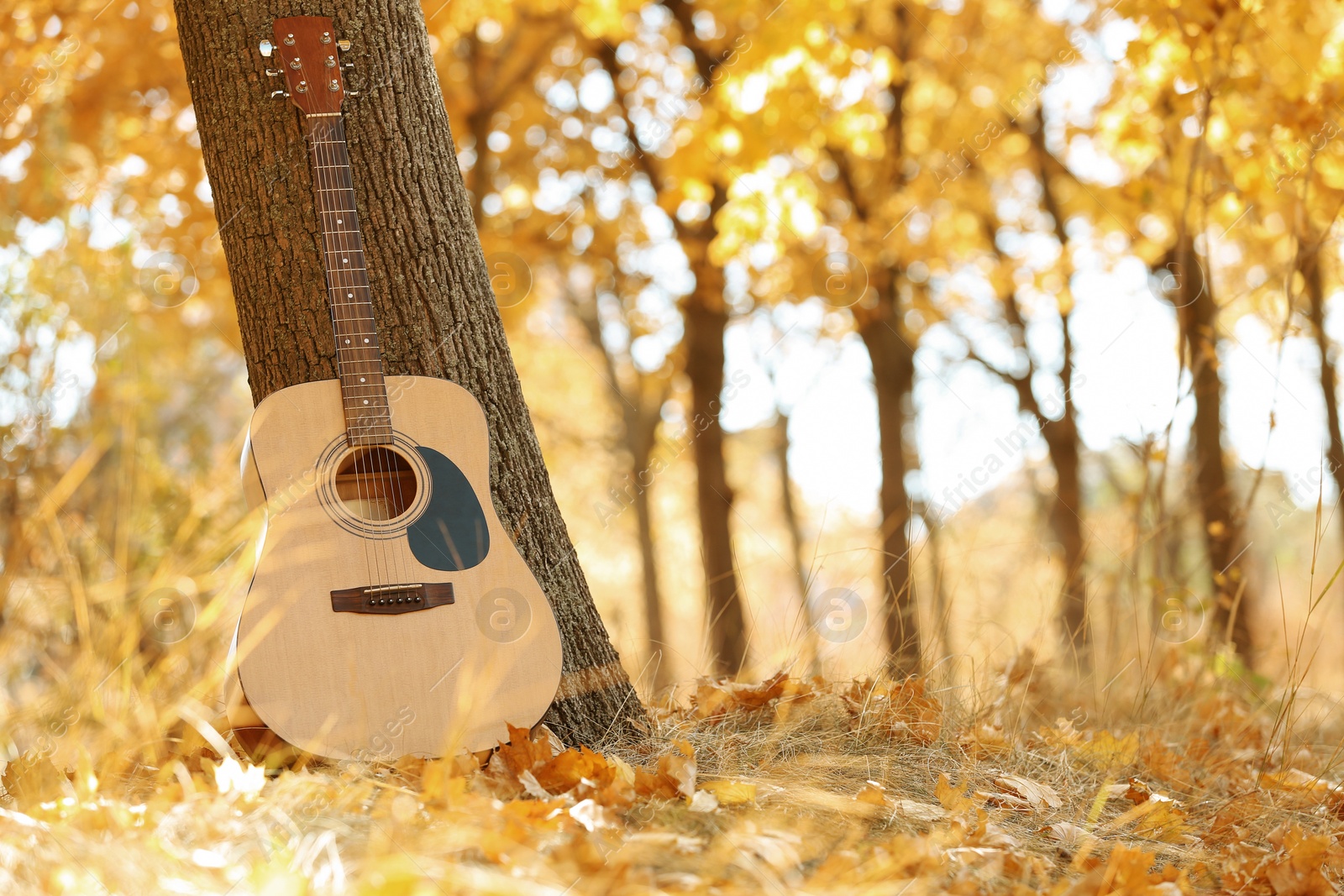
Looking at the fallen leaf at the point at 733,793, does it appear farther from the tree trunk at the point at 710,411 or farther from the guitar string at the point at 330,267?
the tree trunk at the point at 710,411

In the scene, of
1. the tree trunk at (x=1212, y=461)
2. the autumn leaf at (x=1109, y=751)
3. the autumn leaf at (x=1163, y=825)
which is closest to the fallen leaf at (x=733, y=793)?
the autumn leaf at (x=1163, y=825)

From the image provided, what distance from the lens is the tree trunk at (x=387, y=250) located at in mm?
2293

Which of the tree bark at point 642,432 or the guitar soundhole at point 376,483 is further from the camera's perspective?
the tree bark at point 642,432

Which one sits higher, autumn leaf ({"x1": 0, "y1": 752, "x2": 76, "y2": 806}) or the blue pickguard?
the blue pickguard

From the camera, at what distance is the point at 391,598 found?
82.6 inches

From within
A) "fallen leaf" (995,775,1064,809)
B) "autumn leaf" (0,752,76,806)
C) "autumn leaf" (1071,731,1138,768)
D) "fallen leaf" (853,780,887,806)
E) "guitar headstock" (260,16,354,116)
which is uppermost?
"guitar headstock" (260,16,354,116)

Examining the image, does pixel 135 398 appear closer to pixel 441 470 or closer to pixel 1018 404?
pixel 441 470

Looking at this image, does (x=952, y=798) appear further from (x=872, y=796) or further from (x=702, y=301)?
(x=702, y=301)

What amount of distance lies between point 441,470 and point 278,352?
0.48m

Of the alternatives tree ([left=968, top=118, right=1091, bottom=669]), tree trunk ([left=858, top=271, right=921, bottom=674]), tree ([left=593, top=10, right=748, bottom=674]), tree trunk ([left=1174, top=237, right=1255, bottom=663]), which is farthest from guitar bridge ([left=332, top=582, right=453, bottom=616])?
tree ([left=968, top=118, right=1091, bottom=669])

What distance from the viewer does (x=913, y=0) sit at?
657 centimetres

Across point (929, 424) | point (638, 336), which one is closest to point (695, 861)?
point (638, 336)

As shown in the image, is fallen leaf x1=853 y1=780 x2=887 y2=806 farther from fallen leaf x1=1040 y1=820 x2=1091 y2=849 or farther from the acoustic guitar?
the acoustic guitar

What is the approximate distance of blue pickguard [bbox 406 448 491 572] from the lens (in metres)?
2.18
